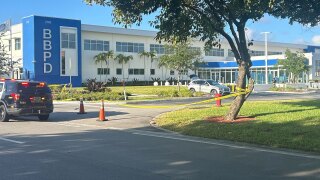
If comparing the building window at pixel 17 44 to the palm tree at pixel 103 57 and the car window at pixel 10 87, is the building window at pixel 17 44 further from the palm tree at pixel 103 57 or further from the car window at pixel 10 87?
the car window at pixel 10 87

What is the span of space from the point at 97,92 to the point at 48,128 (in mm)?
21677

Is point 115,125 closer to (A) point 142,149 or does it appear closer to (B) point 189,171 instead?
(A) point 142,149

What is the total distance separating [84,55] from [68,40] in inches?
194

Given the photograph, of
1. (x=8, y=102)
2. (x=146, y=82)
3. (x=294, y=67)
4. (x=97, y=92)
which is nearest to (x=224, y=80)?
(x=146, y=82)

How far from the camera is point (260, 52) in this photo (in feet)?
324

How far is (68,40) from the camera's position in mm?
65562

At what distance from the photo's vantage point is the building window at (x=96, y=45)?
7062 cm

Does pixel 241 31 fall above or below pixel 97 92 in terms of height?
above

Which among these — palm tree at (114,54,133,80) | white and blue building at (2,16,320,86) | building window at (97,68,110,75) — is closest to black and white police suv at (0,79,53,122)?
white and blue building at (2,16,320,86)

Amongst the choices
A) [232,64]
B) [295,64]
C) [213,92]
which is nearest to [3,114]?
[213,92]

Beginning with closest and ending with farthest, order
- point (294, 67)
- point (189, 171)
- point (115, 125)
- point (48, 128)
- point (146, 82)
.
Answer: point (189, 171), point (48, 128), point (115, 125), point (294, 67), point (146, 82)

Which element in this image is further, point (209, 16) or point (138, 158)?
point (209, 16)

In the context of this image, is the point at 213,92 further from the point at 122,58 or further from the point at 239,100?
the point at 122,58

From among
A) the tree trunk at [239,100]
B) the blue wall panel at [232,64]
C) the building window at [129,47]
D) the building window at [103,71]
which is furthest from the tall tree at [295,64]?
the tree trunk at [239,100]
